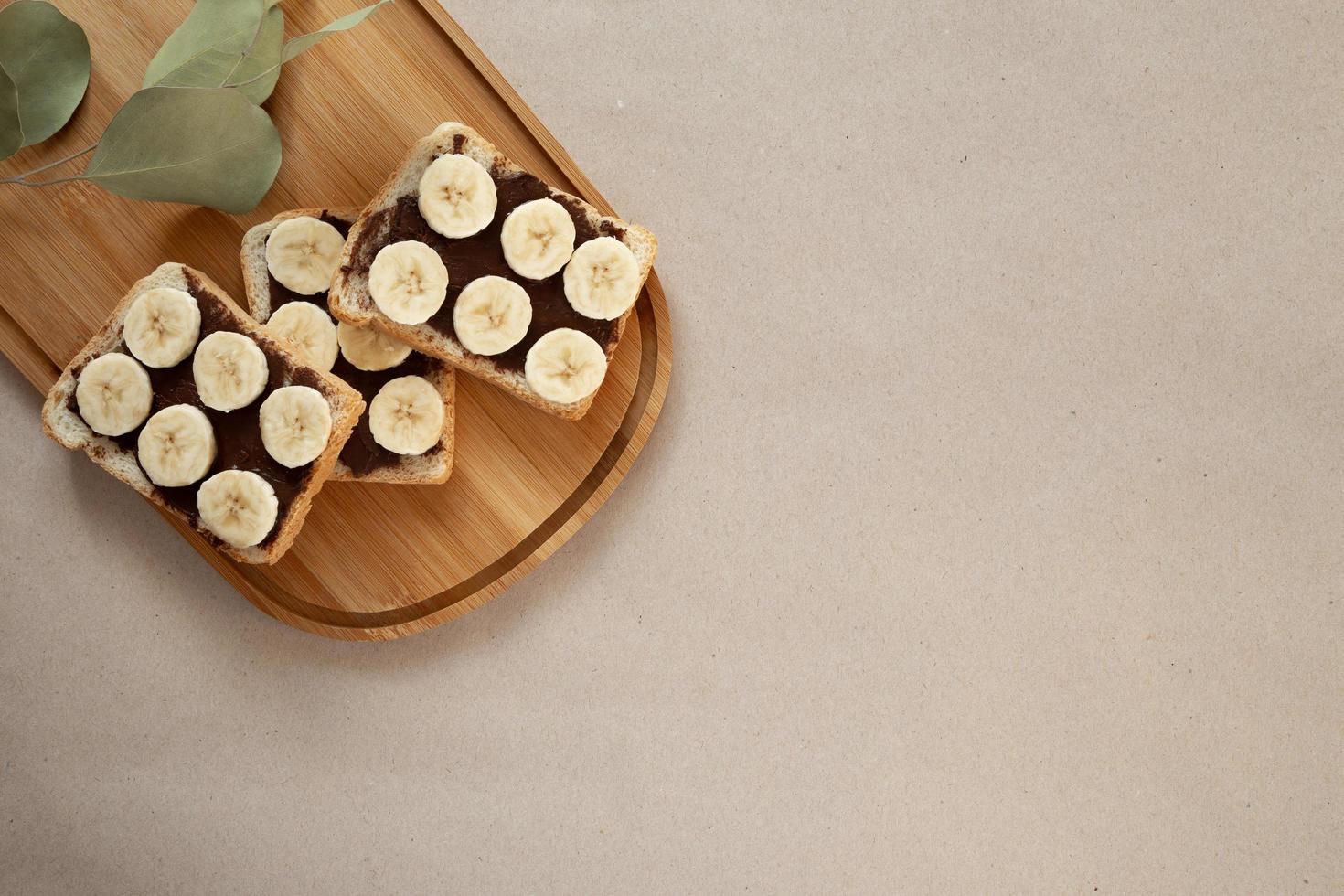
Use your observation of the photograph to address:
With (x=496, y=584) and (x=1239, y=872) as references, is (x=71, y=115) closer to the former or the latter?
(x=496, y=584)

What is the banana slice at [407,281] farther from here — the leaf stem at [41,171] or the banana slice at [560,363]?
the leaf stem at [41,171]

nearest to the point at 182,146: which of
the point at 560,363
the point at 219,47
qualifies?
the point at 219,47

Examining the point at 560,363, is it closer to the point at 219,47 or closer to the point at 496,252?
the point at 496,252

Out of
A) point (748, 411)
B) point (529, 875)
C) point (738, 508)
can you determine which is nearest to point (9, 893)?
point (529, 875)

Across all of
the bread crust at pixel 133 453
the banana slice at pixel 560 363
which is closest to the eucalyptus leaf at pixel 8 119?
the bread crust at pixel 133 453

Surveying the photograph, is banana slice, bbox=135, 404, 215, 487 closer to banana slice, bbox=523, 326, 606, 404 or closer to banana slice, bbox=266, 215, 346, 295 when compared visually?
banana slice, bbox=266, 215, 346, 295
